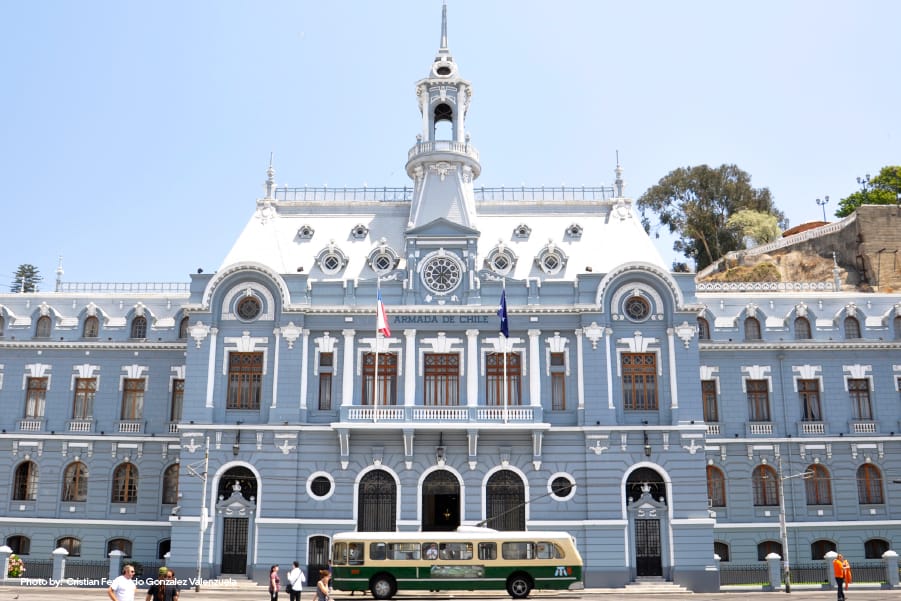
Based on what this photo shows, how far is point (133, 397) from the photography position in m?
51.8

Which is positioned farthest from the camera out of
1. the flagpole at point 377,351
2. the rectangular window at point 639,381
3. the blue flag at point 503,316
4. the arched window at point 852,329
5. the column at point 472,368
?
the arched window at point 852,329

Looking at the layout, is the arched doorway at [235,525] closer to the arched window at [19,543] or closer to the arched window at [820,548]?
the arched window at [19,543]

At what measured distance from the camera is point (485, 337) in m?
47.5

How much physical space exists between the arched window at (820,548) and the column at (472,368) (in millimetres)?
20755

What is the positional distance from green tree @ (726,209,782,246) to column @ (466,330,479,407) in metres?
49.4

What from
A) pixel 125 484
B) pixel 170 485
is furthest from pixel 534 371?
pixel 125 484

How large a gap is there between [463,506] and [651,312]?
46.3 feet

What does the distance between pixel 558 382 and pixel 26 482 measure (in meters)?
30.4

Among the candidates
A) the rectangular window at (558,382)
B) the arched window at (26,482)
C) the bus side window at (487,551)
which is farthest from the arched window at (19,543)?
the rectangular window at (558,382)

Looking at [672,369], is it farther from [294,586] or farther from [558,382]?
[294,586]

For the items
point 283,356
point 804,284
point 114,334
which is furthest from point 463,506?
point 804,284

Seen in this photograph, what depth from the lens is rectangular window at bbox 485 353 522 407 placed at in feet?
154

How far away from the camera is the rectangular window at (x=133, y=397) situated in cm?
5169

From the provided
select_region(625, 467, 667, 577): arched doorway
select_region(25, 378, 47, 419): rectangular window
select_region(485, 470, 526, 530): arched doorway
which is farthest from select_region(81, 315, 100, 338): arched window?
select_region(625, 467, 667, 577): arched doorway
